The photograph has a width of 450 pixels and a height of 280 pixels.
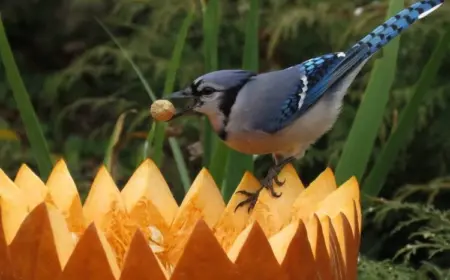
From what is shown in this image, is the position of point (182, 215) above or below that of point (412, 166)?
above

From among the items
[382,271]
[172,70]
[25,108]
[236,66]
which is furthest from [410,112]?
[236,66]

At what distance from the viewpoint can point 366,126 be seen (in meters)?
1.17

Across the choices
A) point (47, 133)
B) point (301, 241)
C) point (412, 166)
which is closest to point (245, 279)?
point (301, 241)

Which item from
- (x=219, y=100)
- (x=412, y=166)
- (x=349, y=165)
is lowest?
(x=412, y=166)

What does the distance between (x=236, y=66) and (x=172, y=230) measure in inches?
34.7

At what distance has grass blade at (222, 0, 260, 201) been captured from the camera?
1227mm

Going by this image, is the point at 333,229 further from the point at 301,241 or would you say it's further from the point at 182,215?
the point at 182,215

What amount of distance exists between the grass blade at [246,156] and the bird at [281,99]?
5 centimetres

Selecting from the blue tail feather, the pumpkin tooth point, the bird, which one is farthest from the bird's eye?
the blue tail feather

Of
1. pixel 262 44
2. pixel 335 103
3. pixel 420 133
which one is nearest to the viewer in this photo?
pixel 335 103

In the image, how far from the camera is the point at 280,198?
102cm

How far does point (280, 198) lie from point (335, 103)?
27cm

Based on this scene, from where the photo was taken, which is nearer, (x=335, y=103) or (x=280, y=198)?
(x=280, y=198)

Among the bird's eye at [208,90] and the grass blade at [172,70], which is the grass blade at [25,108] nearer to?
the grass blade at [172,70]
